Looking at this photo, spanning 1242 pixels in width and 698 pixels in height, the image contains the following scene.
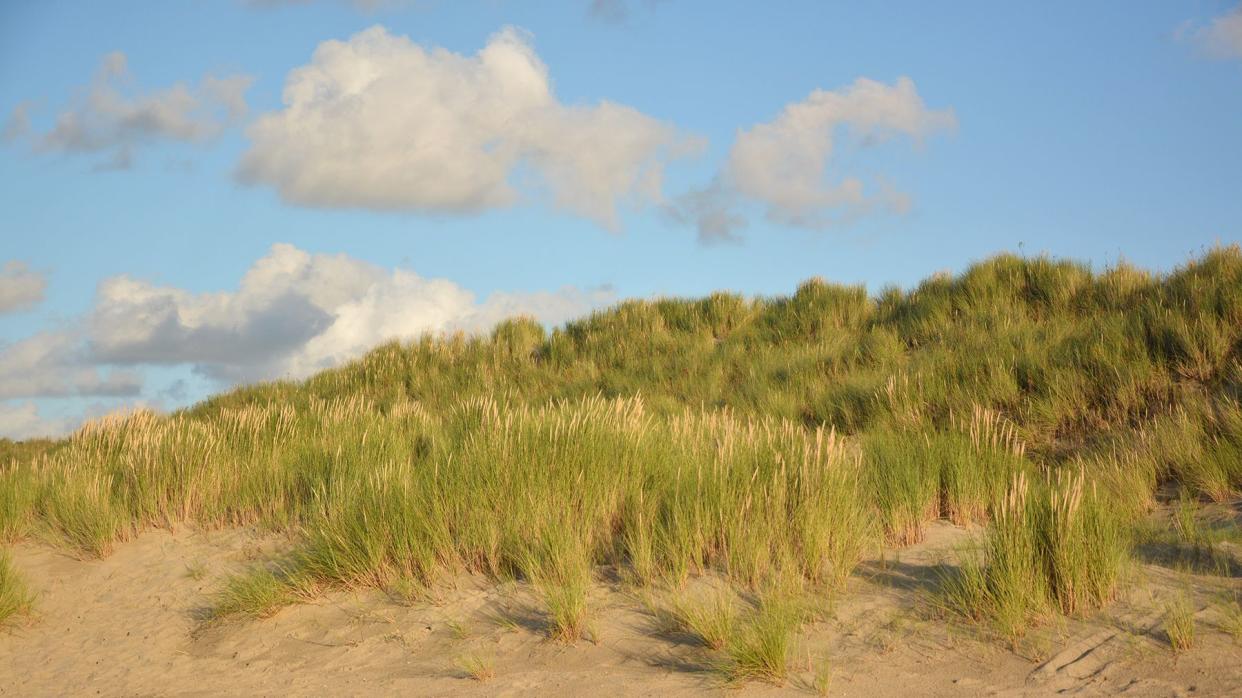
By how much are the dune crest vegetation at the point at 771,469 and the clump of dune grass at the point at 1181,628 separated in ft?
1.27

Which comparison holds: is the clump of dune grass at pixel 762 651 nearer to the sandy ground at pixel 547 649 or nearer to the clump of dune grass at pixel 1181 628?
the sandy ground at pixel 547 649

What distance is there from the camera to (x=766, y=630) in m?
4.52

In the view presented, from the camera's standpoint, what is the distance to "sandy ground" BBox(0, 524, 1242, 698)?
436 centimetres

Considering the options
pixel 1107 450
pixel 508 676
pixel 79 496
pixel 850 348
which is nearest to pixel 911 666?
pixel 508 676

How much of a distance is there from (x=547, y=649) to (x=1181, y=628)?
3.11 meters

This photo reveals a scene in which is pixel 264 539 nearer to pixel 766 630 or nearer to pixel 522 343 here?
pixel 766 630

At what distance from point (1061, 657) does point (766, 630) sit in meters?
1.39

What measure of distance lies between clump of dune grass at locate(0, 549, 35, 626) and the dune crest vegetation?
0.87 m

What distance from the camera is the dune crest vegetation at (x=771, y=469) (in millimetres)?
5324

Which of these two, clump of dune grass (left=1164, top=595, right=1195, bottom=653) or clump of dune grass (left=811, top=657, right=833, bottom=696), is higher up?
clump of dune grass (left=1164, top=595, right=1195, bottom=653)

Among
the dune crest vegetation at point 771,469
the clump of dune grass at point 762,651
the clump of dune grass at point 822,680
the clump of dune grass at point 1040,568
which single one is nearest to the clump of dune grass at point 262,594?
the dune crest vegetation at point 771,469

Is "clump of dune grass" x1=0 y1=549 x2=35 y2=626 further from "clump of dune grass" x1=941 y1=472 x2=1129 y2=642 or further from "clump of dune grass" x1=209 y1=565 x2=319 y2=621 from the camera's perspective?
"clump of dune grass" x1=941 y1=472 x2=1129 y2=642

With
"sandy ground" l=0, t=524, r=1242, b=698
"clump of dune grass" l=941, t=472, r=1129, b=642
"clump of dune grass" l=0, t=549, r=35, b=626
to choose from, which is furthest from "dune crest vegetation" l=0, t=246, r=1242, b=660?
"clump of dune grass" l=0, t=549, r=35, b=626

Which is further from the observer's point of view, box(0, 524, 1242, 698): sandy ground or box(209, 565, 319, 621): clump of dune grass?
box(209, 565, 319, 621): clump of dune grass
